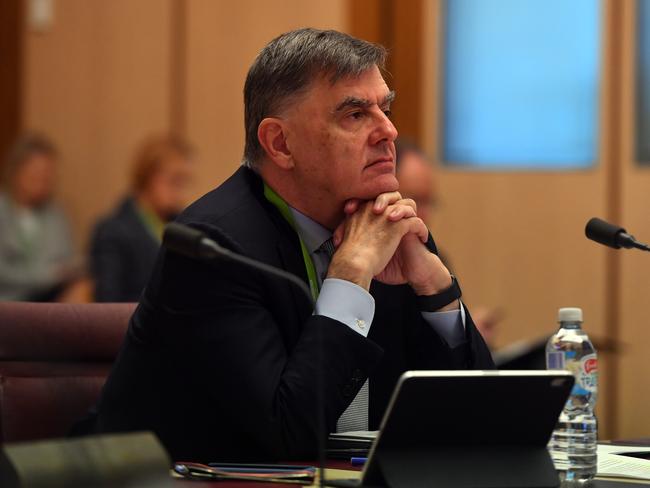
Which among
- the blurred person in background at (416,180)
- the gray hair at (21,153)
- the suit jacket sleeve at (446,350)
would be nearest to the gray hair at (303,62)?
the suit jacket sleeve at (446,350)

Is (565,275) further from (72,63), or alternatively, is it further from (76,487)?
(76,487)

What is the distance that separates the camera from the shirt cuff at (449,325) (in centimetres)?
238

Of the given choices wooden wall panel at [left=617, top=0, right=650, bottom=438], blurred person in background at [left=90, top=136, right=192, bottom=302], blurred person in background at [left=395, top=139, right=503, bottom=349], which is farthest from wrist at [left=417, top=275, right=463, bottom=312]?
wooden wall panel at [left=617, top=0, right=650, bottom=438]

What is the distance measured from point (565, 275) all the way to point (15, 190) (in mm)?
3044

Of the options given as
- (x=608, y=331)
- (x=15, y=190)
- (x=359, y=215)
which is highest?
(x=359, y=215)

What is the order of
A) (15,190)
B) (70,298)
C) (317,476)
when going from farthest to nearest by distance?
(15,190) < (70,298) < (317,476)

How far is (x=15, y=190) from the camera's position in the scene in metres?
6.77

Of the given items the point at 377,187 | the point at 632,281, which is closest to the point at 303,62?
the point at 377,187

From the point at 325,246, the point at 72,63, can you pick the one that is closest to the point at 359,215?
the point at 325,246

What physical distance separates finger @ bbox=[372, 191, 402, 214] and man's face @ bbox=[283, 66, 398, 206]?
0.05ft

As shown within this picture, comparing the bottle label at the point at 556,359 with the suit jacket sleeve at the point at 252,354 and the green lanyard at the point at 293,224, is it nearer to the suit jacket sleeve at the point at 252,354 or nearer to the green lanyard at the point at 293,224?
the suit jacket sleeve at the point at 252,354

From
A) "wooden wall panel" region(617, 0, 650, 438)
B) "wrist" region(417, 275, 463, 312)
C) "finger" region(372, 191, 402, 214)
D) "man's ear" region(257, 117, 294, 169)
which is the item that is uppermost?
"man's ear" region(257, 117, 294, 169)

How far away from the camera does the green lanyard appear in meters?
2.31

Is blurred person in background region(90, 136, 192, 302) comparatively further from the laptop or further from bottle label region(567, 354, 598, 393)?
the laptop
